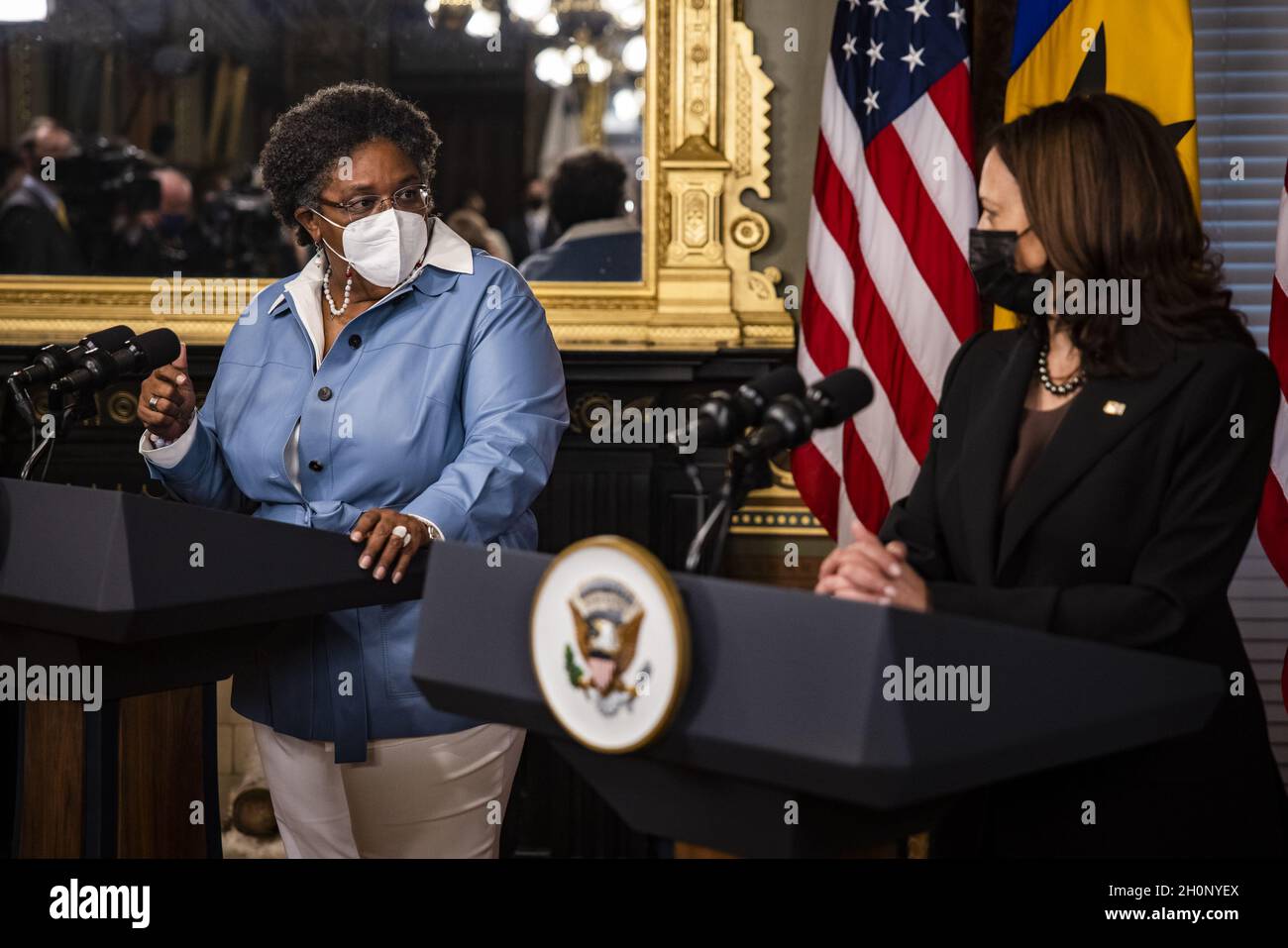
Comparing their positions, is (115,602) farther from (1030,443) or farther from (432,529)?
(1030,443)

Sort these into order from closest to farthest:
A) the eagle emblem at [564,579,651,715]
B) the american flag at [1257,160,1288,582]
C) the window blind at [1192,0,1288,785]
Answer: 1. the eagle emblem at [564,579,651,715]
2. the american flag at [1257,160,1288,582]
3. the window blind at [1192,0,1288,785]

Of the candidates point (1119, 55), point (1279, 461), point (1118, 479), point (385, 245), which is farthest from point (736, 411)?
point (1119, 55)

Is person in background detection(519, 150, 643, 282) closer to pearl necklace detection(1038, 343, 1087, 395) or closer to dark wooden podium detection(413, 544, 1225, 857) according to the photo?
pearl necklace detection(1038, 343, 1087, 395)

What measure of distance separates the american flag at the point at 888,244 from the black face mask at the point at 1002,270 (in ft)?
5.42

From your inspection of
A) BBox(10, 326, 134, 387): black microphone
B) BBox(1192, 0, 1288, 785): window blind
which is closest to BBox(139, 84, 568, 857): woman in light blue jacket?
BBox(10, 326, 134, 387): black microphone

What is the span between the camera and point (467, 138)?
3.93 meters

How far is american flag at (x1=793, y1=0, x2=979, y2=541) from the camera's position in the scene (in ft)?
11.4

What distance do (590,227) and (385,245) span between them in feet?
6.04

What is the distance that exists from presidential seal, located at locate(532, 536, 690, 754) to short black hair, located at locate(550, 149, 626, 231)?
8.99 feet

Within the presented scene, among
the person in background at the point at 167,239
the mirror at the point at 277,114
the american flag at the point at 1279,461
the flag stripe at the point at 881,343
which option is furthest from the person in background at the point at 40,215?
the american flag at the point at 1279,461

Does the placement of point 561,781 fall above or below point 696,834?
below
